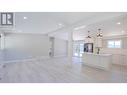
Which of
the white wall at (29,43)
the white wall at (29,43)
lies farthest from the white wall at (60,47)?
the white wall at (29,43)

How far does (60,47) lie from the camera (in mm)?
14016

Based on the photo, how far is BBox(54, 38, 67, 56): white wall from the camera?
44.0 ft

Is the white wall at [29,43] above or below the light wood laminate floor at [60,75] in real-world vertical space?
above

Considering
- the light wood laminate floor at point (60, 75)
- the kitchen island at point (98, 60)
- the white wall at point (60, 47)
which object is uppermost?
the white wall at point (60, 47)

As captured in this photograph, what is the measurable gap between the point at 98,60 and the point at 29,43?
22.5 ft

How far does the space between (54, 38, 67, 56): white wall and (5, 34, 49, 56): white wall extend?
1569 mm

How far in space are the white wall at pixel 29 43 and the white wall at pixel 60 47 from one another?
157cm

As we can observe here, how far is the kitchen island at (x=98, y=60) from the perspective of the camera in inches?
248

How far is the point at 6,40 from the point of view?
948cm

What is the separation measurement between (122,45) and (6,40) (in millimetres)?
9103

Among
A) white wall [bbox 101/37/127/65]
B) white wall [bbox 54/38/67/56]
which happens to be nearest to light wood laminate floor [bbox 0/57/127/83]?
white wall [bbox 101/37/127/65]

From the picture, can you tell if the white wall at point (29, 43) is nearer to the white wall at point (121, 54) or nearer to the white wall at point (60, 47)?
the white wall at point (60, 47)
